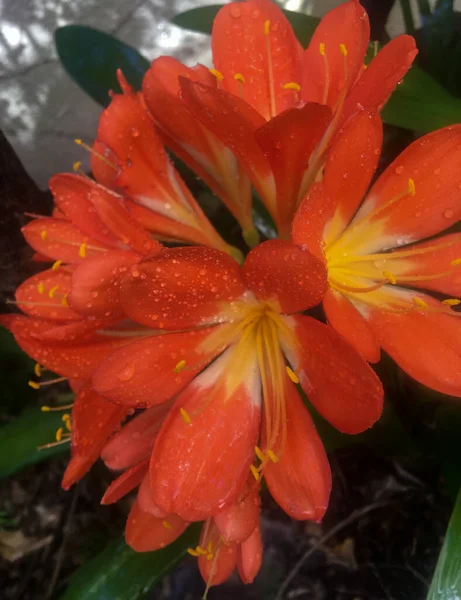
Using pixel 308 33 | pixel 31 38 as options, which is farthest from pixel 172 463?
pixel 31 38

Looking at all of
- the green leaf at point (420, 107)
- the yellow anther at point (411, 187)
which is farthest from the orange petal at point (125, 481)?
the green leaf at point (420, 107)

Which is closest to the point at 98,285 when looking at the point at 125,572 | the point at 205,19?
the point at 125,572

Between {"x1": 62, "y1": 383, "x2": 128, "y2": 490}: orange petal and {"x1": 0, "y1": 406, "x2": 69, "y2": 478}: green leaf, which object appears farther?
{"x1": 0, "y1": 406, "x2": 69, "y2": 478}: green leaf

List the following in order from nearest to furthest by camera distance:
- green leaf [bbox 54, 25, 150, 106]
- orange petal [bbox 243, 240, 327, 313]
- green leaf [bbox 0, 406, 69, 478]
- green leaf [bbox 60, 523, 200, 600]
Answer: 1. orange petal [bbox 243, 240, 327, 313]
2. green leaf [bbox 60, 523, 200, 600]
3. green leaf [bbox 0, 406, 69, 478]
4. green leaf [bbox 54, 25, 150, 106]

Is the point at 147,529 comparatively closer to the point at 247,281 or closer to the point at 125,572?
the point at 125,572

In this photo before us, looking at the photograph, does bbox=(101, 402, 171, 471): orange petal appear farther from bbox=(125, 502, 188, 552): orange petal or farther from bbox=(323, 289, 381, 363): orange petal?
bbox=(323, 289, 381, 363): orange petal

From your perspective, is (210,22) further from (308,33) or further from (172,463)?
(172,463)

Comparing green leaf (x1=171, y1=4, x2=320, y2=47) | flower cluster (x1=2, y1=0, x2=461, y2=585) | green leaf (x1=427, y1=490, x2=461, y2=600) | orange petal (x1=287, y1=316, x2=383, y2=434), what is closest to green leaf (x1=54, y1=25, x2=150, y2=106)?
green leaf (x1=171, y1=4, x2=320, y2=47)
